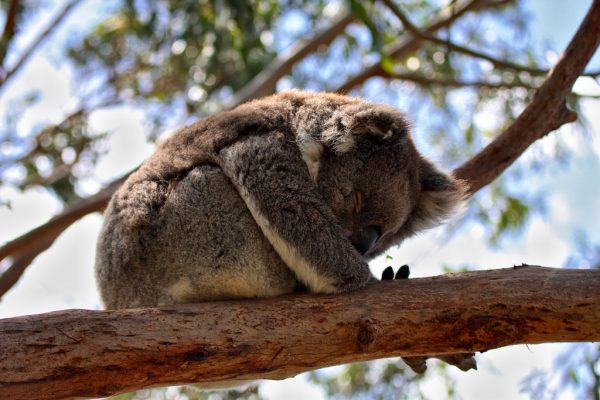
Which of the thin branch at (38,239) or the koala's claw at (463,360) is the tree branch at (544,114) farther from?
the thin branch at (38,239)

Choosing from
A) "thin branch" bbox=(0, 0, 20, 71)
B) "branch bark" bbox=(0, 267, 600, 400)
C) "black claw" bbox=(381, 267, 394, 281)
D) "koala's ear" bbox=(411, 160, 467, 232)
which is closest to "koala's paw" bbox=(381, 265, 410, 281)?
"black claw" bbox=(381, 267, 394, 281)

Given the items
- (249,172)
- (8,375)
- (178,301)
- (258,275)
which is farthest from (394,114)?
(8,375)

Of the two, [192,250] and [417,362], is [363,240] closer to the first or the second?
[417,362]

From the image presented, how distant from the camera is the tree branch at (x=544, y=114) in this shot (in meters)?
3.94

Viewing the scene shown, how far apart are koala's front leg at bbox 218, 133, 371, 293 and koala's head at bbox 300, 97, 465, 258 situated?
0.21 metres

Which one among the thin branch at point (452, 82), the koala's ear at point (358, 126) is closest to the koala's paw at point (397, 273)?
the koala's ear at point (358, 126)

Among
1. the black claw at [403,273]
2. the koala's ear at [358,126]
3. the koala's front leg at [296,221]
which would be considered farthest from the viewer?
the koala's ear at [358,126]

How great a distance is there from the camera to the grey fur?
312 centimetres

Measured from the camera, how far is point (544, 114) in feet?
13.4

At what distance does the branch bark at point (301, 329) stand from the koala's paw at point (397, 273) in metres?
0.25

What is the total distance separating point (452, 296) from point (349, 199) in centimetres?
85

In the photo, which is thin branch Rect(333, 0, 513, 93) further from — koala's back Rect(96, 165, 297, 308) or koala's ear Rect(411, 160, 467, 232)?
koala's back Rect(96, 165, 297, 308)

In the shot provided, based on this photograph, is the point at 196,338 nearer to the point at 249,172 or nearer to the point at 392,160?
the point at 249,172

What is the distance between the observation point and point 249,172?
3197 millimetres
